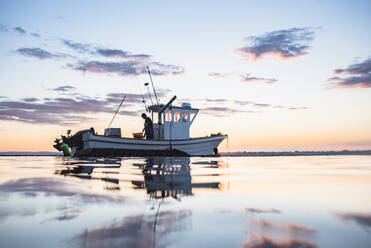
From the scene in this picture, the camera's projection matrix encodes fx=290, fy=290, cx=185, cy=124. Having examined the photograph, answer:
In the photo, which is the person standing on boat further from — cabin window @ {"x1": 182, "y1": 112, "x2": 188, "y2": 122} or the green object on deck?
the green object on deck

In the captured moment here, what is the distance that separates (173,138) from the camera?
30250 millimetres

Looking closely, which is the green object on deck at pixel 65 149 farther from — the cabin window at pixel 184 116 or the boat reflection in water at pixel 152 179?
the boat reflection in water at pixel 152 179

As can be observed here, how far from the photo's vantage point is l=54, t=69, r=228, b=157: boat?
92.4 ft

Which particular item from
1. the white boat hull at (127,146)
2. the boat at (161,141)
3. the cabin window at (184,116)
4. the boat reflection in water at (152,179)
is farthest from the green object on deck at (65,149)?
the boat reflection in water at (152,179)

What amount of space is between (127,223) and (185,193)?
170 centimetres

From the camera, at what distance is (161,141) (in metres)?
29.2

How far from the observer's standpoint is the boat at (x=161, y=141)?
28.2 metres

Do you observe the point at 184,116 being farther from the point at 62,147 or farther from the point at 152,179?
the point at 152,179

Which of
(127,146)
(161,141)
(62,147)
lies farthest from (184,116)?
(62,147)

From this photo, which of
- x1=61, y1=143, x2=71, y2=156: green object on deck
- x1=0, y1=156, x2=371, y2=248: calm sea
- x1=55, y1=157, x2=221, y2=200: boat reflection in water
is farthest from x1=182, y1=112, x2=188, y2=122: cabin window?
x1=0, y1=156, x2=371, y2=248: calm sea

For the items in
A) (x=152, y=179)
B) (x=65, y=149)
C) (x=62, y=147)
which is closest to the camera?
(x=152, y=179)

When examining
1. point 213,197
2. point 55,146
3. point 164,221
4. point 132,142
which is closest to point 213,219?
point 164,221

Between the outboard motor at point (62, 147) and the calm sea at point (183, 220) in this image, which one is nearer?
the calm sea at point (183, 220)

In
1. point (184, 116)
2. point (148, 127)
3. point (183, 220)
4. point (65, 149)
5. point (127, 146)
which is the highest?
point (184, 116)
